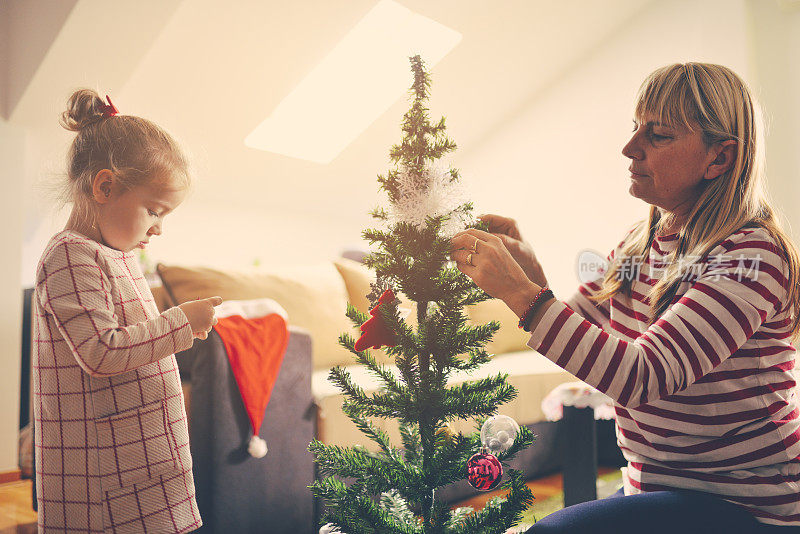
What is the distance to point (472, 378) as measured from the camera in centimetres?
196

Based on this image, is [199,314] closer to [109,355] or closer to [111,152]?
[109,355]

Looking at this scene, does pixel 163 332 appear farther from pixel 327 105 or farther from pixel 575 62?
pixel 575 62

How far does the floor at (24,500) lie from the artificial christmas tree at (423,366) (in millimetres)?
1162

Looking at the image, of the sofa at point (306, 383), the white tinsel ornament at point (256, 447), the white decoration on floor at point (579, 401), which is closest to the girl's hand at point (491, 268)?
the sofa at point (306, 383)

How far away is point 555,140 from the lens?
4137 mm

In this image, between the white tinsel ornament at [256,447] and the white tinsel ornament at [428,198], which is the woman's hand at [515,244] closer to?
the white tinsel ornament at [428,198]

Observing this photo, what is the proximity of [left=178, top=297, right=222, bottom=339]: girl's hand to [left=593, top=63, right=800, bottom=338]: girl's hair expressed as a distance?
2.50 ft

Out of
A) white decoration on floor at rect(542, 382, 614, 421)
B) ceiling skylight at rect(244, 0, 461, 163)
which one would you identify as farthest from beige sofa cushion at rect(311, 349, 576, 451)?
ceiling skylight at rect(244, 0, 461, 163)

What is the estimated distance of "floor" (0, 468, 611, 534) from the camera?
1833 millimetres

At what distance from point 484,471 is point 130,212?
72cm

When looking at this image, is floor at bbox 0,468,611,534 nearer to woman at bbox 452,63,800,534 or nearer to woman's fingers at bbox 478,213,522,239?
woman at bbox 452,63,800,534

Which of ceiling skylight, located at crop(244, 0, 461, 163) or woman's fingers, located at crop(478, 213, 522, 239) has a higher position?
ceiling skylight, located at crop(244, 0, 461, 163)

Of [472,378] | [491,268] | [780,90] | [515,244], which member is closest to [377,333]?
[491,268]

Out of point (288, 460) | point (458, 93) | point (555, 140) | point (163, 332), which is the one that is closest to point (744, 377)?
point (163, 332)
